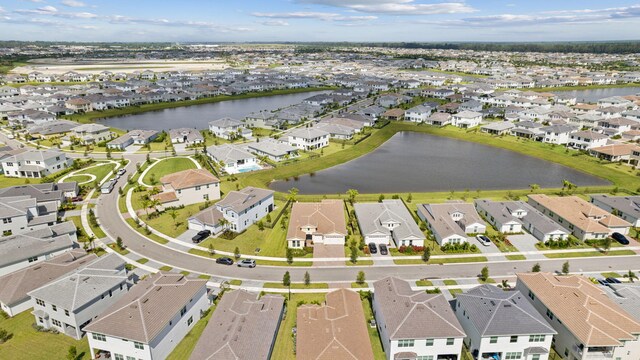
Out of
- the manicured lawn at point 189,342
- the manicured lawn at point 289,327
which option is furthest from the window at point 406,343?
the manicured lawn at point 189,342

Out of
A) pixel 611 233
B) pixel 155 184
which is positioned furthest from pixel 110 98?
pixel 611 233

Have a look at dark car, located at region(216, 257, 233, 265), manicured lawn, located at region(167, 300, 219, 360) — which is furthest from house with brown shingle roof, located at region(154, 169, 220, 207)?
manicured lawn, located at region(167, 300, 219, 360)

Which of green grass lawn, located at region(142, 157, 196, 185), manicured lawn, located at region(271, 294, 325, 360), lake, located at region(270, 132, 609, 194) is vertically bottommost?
manicured lawn, located at region(271, 294, 325, 360)

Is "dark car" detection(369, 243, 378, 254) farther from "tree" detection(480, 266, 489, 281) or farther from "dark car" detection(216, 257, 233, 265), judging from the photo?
"dark car" detection(216, 257, 233, 265)

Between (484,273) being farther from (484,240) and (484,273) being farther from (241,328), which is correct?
(241,328)

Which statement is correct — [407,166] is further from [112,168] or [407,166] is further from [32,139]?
[32,139]

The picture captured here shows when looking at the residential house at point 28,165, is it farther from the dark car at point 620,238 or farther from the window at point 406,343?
the dark car at point 620,238
